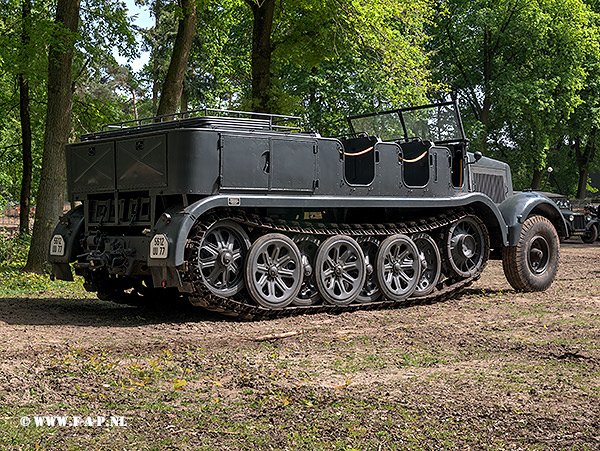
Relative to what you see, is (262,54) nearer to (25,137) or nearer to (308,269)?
(25,137)

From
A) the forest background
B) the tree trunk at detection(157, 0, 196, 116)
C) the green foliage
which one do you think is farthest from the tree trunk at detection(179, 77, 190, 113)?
the tree trunk at detection(157, 0, 196, 116)

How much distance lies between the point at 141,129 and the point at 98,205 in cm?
123

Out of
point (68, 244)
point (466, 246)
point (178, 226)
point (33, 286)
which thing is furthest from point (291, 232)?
point (33, 286)

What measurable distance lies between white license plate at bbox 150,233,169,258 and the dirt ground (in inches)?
33.9

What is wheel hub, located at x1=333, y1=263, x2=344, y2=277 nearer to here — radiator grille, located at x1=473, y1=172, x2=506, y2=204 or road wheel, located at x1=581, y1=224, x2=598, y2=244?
radiator grille, located at x1=473, y1=172, x2=506, y2=204

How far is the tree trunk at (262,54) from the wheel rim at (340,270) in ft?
27.3

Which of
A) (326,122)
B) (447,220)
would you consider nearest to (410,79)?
(447,220)

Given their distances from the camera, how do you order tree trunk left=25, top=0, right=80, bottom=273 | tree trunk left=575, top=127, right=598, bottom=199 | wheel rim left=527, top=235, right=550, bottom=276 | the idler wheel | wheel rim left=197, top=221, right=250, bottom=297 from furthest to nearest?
1. tree trunk left=575, top=127, right=598, bottom=199
2. tree trunk left=25, top=0, right=80, bottom=273
3. wheel rim left=527, top=235, right=550, bottom=276
4. the idler wheel
5. wheel rim left=197, top=221, right=250, bottom=297

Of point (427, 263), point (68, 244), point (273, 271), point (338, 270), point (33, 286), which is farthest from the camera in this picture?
point (33, 286)

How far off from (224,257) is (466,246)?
4.51 m

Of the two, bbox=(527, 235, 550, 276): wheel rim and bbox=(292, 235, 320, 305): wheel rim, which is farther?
bbox=(527, 235, 550, 276): wheel rim

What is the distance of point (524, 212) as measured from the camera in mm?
12852

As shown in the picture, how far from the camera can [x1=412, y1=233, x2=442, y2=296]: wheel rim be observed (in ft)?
38.0

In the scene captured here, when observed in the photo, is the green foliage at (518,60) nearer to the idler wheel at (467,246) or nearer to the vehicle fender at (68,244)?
the idler wheel at (467,246)
